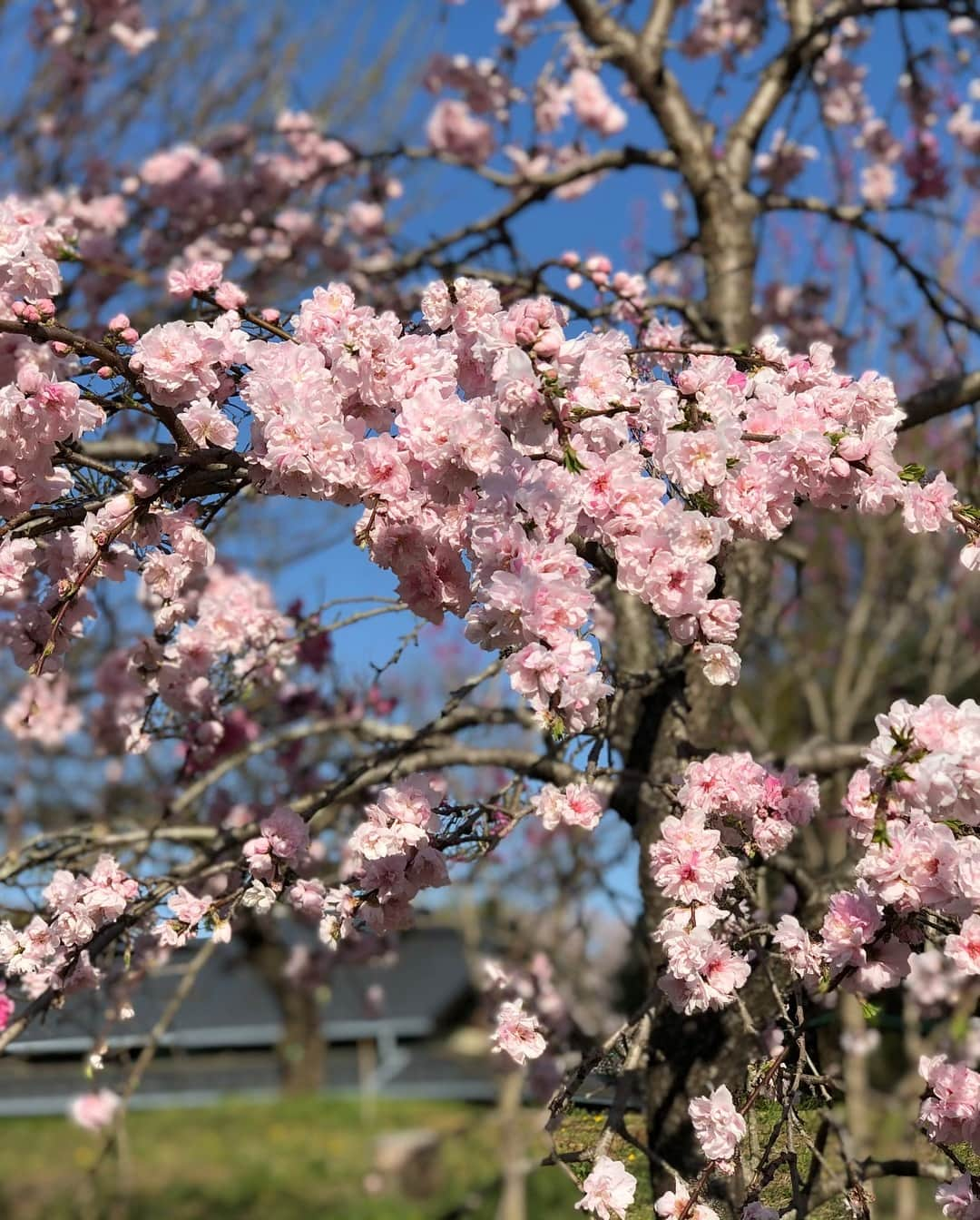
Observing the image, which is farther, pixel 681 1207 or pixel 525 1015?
pixel 525 1015

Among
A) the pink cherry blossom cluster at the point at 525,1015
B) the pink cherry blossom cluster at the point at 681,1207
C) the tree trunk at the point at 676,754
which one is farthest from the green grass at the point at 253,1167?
the pink cherry blossom cluster at the point at 681,1207

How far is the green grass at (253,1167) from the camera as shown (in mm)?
10508

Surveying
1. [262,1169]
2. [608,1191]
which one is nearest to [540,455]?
[608,1191]

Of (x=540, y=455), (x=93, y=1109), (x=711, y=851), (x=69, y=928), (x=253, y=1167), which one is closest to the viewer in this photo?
(x=540, y=455)

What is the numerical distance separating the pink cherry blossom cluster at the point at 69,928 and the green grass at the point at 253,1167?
5606mm

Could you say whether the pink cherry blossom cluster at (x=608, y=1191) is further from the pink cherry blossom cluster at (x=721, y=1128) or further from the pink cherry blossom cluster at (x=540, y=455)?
the pink cherry blossom cluster at (x=540, y=455)

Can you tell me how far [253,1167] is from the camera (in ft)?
44.3

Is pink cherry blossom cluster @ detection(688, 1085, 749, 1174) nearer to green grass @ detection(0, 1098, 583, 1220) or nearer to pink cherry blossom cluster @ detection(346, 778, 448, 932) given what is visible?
pink cherry blossom cluster @ detection(346, 778, 448, 932)

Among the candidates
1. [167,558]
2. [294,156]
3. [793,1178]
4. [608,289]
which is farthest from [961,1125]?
[294,156]

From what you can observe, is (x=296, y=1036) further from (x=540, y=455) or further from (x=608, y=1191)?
(x=540, y=455)

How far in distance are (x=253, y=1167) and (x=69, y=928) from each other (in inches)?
514

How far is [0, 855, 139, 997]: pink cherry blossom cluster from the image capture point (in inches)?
83.0

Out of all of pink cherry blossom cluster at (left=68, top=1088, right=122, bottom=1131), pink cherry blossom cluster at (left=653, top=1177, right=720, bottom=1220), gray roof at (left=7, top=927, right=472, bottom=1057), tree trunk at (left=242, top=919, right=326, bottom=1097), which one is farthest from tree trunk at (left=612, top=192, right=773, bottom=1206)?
gray roof at (left=7, top=927, right=472, bottom=1057)

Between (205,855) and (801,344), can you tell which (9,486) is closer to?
(205,855)
